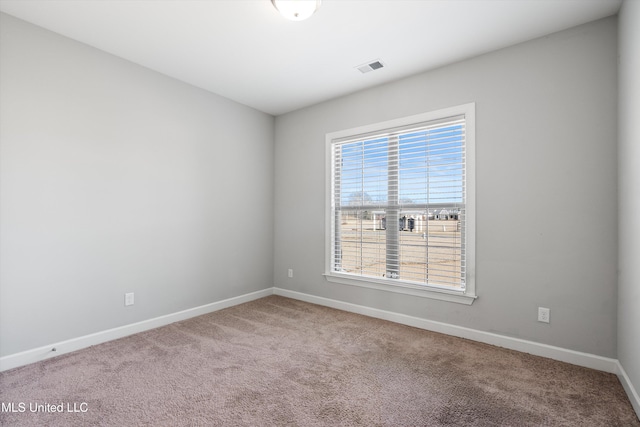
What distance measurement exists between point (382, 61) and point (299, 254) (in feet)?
8.26

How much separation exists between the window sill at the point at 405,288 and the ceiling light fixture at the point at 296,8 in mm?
2606

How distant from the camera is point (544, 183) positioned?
2510 mm

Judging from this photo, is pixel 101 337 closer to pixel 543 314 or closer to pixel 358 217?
pixel 358 217

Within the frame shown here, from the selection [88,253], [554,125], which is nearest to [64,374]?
[88,253]

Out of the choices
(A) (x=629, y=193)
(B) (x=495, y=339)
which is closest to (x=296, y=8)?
(A) (x=629, y=193)

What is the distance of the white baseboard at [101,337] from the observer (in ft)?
7.59

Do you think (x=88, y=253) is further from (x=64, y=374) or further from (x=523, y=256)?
(x=523, y=256)

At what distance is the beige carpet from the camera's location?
1750 millimetres

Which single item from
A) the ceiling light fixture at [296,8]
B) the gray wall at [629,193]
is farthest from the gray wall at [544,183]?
the ceiling light fixture at [296,8]

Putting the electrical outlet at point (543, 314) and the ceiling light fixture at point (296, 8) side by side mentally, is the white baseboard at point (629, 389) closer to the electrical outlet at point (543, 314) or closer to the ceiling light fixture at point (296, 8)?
the electrical outlet at point (543, 314)

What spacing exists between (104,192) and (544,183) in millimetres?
3772

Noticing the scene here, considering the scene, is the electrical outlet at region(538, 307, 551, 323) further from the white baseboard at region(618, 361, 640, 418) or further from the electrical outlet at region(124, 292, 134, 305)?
the electrical outlet at region(124, 292, 134, 305)

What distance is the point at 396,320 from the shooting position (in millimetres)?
3295

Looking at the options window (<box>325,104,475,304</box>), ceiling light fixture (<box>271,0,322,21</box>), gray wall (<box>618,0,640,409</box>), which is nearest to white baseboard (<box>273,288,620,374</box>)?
gray wall (<box>618,0,640,409</box>)
